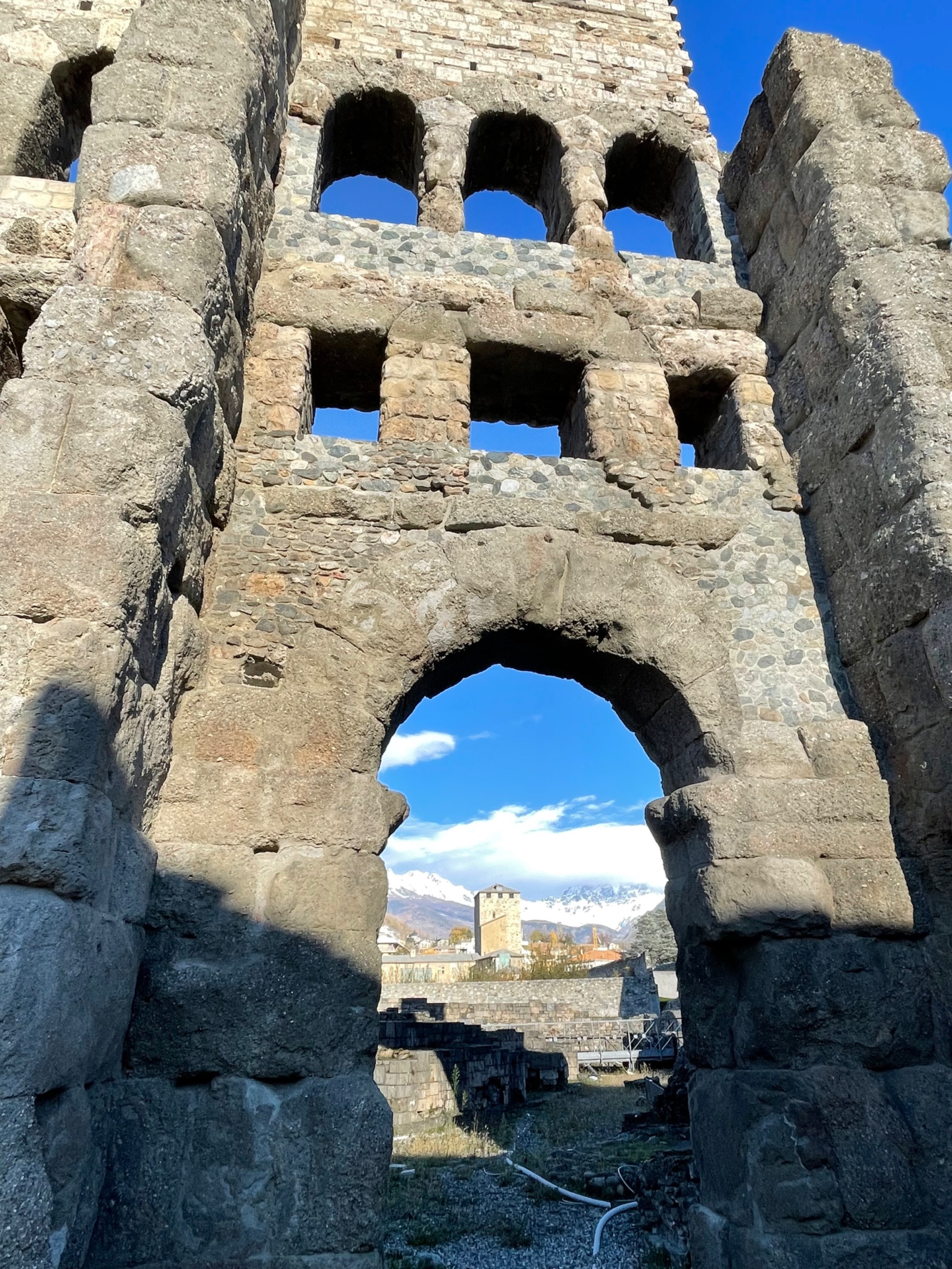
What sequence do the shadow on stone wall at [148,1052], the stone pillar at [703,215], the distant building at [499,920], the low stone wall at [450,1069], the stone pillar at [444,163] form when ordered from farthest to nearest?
the distant building at [499,920] < the low stone wall at [450,1069] < the stone pillar at [703,215] < the stone pillar at [444,163] < the shadow on stone wall at [148,1052]

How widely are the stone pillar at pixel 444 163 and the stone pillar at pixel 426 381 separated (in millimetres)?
1103

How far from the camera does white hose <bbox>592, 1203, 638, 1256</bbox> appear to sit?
5379 millimetres

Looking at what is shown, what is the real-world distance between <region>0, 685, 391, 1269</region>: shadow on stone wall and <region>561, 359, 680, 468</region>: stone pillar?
3.33 meters

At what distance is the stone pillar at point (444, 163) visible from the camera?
20.0 feet

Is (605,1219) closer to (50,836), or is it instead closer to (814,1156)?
(814,1156)

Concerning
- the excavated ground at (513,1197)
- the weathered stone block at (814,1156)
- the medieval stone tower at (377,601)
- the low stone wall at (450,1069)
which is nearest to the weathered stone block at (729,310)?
the medieval stone tower at (377,601)

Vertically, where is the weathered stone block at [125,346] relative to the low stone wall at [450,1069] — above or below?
above

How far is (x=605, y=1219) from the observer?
5.75 m

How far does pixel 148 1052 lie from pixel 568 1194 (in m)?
4.93

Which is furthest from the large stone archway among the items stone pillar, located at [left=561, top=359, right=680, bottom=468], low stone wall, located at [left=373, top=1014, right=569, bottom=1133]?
low stone wall, located at [left=373, top=1014, right=569, bottom=1133]

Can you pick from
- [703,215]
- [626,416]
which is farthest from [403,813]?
[703,215]

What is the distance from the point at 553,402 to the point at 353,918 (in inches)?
160

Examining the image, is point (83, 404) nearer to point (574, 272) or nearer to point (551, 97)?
point (574, 272)

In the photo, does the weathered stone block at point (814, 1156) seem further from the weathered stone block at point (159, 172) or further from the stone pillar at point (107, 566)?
the weathered stone block at point (159, 172)
